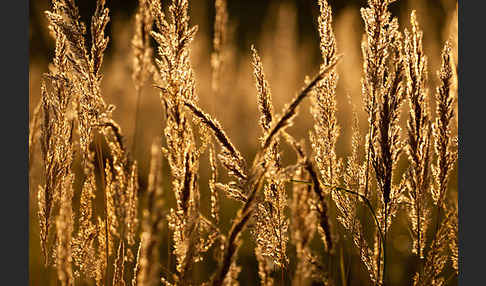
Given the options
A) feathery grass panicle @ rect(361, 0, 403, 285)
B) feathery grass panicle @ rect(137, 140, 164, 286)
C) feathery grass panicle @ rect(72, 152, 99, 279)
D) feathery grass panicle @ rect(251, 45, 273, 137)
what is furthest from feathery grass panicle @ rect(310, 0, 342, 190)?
feathery grass panicle @ rect(137, 140, 164, 286)

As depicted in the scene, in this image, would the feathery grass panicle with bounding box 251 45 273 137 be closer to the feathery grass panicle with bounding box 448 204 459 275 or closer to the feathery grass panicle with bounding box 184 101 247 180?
the feathery grass panicle with bounding box 184 101 247 180

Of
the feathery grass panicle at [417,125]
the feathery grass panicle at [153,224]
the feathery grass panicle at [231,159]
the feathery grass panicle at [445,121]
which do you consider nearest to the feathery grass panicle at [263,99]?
the feathery grass panicle at [231,159]

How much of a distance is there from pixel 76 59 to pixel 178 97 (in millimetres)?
550

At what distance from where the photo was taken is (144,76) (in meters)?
1.82

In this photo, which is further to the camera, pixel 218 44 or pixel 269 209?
pixel 218 44

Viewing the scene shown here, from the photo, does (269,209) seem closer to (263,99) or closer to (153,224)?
(263,99)

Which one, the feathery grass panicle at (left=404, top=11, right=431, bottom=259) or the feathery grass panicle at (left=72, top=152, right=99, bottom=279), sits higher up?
the feathery grass panicle at (left=404, top=11, right=431, bottom=259)

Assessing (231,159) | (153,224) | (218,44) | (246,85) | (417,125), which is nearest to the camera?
(153,224)

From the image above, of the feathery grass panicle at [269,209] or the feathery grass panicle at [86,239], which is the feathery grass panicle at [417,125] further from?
the feathery grass panicle at [86,239]

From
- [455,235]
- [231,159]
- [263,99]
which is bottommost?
[455,235]

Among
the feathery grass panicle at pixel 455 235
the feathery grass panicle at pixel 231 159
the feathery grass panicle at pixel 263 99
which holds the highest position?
the feathery grass panicle at pixel 263 99

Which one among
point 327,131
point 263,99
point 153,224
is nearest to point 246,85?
point 327,131

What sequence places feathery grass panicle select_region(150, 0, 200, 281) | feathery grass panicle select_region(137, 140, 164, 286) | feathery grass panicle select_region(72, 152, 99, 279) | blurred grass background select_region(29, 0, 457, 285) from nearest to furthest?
1. feathery grass panicle select_region(137, 140, 164, 286)
2. feathery grass panicle select_region(150, 0, 200, 281)
3. feathery grass panicle select_region(72, 152, 99, 279)
4. blurred grass background select_region(29, 0, 457, 285)

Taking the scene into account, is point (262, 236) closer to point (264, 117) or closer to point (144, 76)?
point (264, 117)
